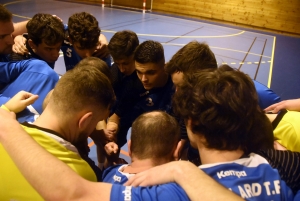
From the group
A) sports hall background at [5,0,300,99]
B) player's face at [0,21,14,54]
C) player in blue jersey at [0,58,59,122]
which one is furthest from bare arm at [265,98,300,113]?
sports hall background at [5,0,300,99]

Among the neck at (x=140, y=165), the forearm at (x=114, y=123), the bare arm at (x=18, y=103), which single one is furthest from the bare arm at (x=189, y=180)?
the forearm at (x=114, y=123)

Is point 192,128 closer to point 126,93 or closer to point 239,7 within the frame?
point 126,93

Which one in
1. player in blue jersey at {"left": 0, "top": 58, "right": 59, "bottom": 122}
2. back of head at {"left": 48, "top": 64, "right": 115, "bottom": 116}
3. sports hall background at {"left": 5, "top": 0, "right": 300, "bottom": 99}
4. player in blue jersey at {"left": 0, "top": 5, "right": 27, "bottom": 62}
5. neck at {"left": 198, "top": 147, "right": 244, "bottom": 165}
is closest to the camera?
neck at {"left": 198, "top": 147, "right": 244, "bottom": 165}

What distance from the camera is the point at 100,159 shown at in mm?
3340

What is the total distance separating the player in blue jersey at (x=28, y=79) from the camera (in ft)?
7.33

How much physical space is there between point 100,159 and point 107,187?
7.18ft

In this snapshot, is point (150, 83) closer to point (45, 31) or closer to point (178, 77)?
point (178, 77)

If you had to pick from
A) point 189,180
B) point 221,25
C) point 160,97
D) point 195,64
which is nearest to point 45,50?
point 160,97

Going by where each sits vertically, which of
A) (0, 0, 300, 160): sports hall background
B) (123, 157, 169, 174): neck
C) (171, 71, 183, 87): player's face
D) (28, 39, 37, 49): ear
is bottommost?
(0, 0, 300, 160): sports hall background

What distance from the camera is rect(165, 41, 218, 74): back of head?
7.72ft

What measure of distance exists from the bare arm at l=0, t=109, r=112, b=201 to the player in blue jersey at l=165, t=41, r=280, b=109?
1.39 m

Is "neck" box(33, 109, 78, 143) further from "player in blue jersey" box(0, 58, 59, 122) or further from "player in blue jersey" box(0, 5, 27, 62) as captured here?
"player in blue jersey" box(0, 5, 27, 62)

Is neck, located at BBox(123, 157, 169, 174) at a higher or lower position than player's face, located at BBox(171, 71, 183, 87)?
lower

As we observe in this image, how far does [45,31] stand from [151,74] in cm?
110
